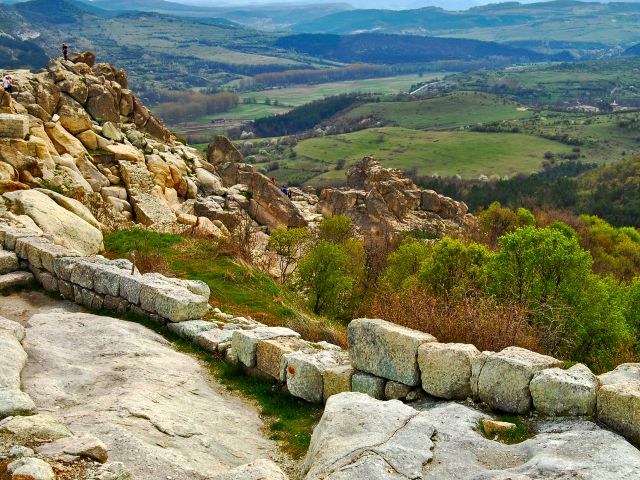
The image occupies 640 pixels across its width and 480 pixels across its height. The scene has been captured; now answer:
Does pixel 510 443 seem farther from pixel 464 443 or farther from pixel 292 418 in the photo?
pixel 292 418

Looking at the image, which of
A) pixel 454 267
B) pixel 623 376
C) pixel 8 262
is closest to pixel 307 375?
pixel 623 376

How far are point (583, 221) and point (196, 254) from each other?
207 feet

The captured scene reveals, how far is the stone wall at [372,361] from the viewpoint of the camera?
9641mm

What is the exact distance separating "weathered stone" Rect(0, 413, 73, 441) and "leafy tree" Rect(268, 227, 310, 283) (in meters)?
24.7

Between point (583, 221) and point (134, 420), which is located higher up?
point (134, 420)

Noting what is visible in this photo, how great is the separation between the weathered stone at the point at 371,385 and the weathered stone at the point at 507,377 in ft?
5.89

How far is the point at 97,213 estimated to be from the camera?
94.8 feet

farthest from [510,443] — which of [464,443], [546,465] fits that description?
[546,465]

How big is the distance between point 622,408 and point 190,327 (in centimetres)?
975

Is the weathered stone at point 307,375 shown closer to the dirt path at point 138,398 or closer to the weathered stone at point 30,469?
the dirt path at point 138,398

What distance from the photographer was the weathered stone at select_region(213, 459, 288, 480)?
8305mm

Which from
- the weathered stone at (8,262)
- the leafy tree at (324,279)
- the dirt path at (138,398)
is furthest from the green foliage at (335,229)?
the dirt path at (138,398)

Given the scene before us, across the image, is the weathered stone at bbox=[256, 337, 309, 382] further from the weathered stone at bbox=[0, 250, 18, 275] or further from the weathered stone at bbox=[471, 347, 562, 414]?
the weathered stone at bbox=[0, 250, 18, 275]

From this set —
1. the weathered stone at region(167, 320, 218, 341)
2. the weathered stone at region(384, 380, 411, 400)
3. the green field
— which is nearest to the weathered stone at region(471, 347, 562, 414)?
the weathered stone at region(384, 380, 411, 400)
